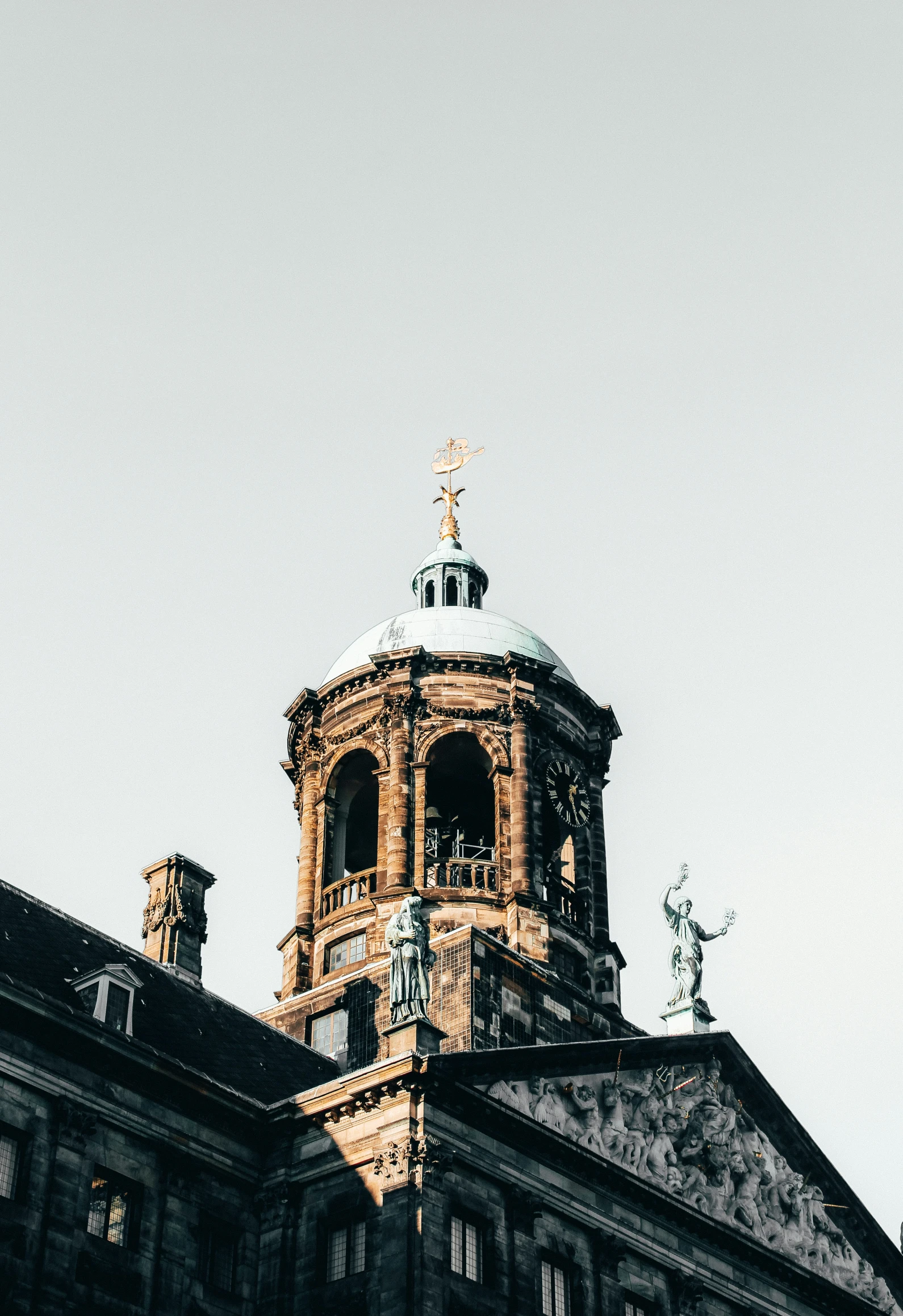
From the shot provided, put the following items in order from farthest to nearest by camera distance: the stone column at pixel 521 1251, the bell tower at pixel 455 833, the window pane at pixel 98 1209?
the bell tower at pixel 455 833 < the stone column at pixel 521 1251 < the window pane at pixel 98 1209

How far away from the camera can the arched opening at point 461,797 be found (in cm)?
4175

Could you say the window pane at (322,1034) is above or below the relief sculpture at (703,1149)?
above

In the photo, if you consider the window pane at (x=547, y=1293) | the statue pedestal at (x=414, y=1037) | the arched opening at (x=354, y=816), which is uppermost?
the arched opening at (x=354, y=816)

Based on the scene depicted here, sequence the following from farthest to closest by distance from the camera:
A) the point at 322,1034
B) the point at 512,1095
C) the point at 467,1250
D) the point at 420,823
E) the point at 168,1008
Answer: the point at 420,823, the point at 322,1034, the point at 168,1008, the point at 512,1095, the point at 467,1250

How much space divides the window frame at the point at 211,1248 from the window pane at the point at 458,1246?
3505 millimetres

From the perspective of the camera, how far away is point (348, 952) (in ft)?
129

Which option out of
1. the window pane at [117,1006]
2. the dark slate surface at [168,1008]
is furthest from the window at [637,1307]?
the window pane at [117,1006]

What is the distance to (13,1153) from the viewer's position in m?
27.3

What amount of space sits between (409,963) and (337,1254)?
16.2ft

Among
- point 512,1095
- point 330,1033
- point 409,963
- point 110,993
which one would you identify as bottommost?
point 512,1095

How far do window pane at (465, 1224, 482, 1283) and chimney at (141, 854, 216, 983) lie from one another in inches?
388

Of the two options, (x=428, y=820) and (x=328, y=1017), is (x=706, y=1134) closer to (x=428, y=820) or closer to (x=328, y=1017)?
(x=328, y=1017)

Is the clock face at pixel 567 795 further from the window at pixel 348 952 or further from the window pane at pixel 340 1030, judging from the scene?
the window pane at pixel 340 1030

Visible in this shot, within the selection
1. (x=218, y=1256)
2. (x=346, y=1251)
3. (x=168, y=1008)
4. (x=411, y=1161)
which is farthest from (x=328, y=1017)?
(x=411, y=1161)
